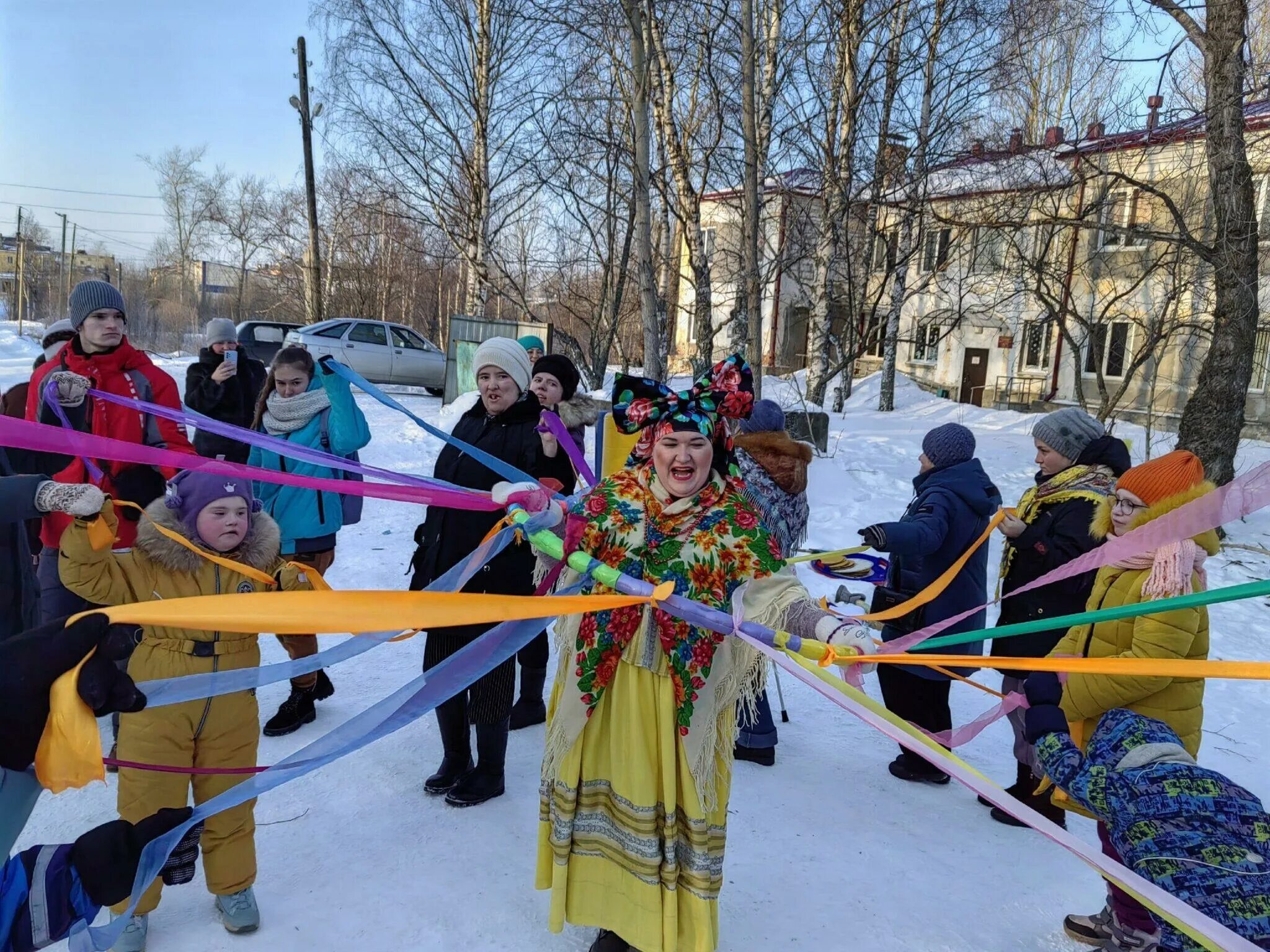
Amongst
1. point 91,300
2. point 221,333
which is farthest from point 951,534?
point 221,333

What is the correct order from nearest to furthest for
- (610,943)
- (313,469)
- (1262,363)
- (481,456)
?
(610,943) < (481,456) < (313,469) < (1262,363)

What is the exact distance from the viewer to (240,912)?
2.28m

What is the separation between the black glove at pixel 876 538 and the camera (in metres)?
3.02

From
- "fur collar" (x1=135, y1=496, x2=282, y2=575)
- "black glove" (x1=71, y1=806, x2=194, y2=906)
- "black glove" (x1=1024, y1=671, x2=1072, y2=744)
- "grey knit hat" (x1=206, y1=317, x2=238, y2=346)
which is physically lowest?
"black glove" (x1=71, y1=806, x2=194, y2=906)

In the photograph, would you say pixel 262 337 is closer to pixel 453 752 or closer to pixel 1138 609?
pixel 453 752

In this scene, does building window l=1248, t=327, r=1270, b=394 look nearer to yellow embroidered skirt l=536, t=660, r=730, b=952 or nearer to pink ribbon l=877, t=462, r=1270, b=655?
pink ribbon l=877, t=462, r=1270, b=655


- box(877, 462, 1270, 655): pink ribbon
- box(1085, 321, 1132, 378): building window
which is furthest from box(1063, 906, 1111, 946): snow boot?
box(1085, 321, 1132, 378): building window

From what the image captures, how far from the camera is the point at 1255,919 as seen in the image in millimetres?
1446

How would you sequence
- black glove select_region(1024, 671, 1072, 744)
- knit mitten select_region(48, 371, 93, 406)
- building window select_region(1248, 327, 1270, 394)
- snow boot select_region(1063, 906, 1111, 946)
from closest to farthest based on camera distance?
1. black glove select_region(1024, 671, 1072, 744)
2. snow boot select_region(1063, 906, 1111, 946)
3. knit mitten select_region(48, 371, 93, 406)
4. building window select_region(1248, 327, 1270, 394)

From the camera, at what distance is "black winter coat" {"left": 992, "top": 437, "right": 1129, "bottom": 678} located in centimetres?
307

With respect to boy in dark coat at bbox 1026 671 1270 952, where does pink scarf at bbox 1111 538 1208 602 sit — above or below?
above

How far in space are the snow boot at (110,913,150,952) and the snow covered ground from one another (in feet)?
0.22

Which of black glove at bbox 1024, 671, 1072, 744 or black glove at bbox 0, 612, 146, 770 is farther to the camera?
black glove at bbox 1024, 671, 1072, 744

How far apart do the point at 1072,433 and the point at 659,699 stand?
225 cm
